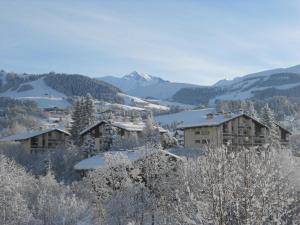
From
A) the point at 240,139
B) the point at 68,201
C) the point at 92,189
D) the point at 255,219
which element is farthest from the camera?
the point at 240,139

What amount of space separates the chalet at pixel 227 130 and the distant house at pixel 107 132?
753cm

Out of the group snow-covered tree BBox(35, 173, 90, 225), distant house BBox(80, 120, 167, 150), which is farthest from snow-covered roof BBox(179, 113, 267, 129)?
snow-covered tree BBox(35, 173, 90, 225)

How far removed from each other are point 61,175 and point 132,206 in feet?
106

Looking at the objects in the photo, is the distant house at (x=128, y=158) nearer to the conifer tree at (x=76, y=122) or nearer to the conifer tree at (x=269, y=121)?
the conifer tree at (x=76, y=122)

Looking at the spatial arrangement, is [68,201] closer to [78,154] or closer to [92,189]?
[92,189]

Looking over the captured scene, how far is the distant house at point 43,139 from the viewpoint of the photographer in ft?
303

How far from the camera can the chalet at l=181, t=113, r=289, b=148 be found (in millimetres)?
74125

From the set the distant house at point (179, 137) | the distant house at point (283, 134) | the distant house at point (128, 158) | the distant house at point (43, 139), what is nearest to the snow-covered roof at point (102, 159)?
the distant house at point (128, 158)

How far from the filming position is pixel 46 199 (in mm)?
39781

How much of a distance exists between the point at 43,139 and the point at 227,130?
1431 inches

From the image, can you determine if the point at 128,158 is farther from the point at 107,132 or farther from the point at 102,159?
the point at 107,132

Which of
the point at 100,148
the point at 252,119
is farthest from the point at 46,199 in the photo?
the point at 252,119

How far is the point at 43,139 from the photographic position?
9519 cm

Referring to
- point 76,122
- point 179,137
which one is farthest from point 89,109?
point 179,137
